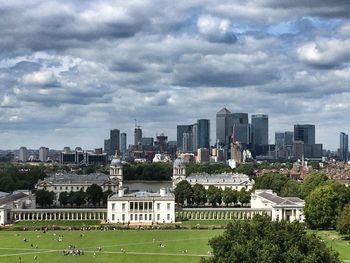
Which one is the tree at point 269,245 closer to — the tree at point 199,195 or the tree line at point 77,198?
the tree at point 199,195

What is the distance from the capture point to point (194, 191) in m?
151

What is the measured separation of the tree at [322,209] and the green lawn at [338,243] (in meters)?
2.38

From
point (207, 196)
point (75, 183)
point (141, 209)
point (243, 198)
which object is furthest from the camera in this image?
point (75, 183)

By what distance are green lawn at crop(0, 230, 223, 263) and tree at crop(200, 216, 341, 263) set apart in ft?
50.2

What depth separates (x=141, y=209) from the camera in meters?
125

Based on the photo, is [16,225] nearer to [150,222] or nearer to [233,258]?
[150,222]

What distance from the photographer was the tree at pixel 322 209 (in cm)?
10306

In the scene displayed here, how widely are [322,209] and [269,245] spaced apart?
170 ft

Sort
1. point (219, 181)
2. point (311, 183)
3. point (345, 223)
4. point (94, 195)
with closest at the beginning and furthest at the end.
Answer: point (345, 223), point (311, 183), point (94, 195), point (219, 181)

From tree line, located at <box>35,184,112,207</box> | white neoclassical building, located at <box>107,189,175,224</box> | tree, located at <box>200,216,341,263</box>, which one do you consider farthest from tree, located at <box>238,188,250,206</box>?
tree, located at <box>200,216,341,263</box>

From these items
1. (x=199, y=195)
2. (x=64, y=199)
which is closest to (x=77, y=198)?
(x=64, y=199)

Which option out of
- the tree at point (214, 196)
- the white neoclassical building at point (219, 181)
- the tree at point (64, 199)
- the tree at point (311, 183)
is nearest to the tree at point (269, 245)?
the tree at point (311, 183)

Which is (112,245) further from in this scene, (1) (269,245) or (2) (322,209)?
(1) (269,245)

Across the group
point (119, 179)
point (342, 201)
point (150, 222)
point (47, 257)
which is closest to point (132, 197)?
point (150, 222)
